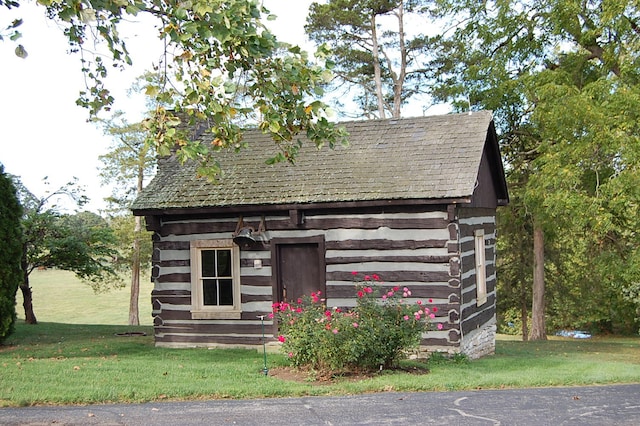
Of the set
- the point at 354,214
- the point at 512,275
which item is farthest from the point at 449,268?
the point at 512,275

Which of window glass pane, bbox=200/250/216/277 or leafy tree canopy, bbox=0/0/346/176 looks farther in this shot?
window glass pane, bbox=200/250/216/277

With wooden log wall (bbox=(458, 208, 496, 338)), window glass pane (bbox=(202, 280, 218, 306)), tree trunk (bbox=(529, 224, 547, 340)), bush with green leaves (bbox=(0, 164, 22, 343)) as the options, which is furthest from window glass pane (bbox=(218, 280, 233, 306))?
tree trunk (bbox=(529, 224, 547, 340))

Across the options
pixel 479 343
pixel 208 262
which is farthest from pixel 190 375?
pixel 479 343

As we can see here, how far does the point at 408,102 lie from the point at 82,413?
22.8 meters

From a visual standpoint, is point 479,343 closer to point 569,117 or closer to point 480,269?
→ point 480,269

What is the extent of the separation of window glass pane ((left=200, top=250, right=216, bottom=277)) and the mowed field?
568 inches

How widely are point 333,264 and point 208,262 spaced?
2753mm

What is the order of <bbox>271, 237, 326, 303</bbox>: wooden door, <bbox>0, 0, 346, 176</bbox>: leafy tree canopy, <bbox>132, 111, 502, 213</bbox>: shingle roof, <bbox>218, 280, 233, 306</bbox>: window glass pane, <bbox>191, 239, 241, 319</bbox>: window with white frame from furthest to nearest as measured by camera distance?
<bbox>218, 280, 233, 306</bbox>: window glass pane
<bbox>191, 239, 241, 319</bbox>: window with white frame
<bbox>271, 237, 326, 303</bbox>: wooden door
<bbox>132, 111, 502, 213</bbox>: shingle roof
<bbox>0, 0, 346, 176</bbox>: leafy tree canopy

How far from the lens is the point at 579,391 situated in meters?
Answer: 9.08

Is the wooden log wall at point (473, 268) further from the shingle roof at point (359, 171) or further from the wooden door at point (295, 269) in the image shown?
the wooden door at point (295, 269)

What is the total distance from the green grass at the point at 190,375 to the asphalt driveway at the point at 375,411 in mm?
369

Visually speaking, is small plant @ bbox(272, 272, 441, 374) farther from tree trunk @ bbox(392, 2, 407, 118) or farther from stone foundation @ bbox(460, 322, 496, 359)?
tree trunk @ bbox(392, 2, 407, 118)

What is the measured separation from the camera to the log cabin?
41.1 ft

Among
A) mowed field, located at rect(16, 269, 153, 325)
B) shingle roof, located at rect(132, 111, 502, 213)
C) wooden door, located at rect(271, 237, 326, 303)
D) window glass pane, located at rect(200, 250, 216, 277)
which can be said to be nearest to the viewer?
shingle roof, located at rect(132, 111, 502, 213)
